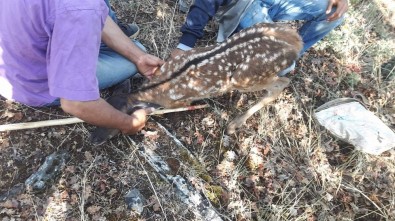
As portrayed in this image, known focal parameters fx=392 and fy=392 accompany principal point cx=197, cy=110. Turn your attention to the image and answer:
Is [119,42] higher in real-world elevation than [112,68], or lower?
higher

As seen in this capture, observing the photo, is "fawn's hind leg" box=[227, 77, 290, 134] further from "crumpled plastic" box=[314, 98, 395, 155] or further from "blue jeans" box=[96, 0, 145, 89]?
"blue jeans" box=[96, 0, 145, 89]

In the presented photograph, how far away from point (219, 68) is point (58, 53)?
1.82 metres

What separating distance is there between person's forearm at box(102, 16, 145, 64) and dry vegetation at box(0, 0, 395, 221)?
75cm

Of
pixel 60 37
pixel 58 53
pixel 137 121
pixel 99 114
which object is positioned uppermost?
pixel 60 37

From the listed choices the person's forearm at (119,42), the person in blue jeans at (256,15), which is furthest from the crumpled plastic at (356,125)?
the person's forearm at (119,42)

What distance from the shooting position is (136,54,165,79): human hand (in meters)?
4.31

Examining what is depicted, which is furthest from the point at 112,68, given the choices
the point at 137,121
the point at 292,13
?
the point at 292,13

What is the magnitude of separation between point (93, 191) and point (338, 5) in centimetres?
357

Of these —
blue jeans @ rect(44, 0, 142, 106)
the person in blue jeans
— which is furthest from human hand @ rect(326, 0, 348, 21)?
blue jeans @ rect(44, 0, 142, 106)

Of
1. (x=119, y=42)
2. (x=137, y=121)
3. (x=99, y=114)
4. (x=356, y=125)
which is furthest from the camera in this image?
(x=356, y=125)

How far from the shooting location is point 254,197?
4.11m

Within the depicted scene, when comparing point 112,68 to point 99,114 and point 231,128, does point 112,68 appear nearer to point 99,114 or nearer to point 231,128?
point 99,114

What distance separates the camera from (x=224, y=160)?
4246 mm

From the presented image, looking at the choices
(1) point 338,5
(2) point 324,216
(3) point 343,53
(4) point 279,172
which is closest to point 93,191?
(4) point 279,172
